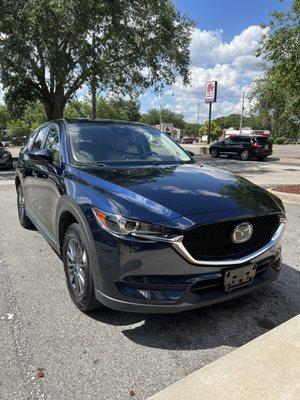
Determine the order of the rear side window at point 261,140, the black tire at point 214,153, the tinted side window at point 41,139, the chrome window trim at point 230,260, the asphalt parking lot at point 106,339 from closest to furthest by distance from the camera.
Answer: the asphalt parking lot at point 106,339 < the chrome window trim at point 230,260 < the tinted side window at point 41,139 < the rear side window at point 261,140 < the black tire at point 214,153

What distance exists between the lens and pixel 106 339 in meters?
3.20

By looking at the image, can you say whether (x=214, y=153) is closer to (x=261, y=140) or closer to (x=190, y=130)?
(x=261, y=140)

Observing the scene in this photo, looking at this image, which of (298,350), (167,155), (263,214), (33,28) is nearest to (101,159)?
(167,155)

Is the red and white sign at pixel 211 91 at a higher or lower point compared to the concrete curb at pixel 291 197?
higher

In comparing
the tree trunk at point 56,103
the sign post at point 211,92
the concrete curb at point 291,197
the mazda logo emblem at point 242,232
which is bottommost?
the concrete curb at point 291,197

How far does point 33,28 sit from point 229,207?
636 inches

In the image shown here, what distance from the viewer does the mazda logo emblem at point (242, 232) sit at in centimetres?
308

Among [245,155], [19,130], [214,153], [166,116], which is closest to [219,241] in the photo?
[245,155]

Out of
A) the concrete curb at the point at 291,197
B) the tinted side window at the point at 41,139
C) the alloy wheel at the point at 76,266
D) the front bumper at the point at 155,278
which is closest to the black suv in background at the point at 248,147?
the concrete curb at the point at 291,197

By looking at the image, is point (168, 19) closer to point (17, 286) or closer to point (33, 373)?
point (17, 286)

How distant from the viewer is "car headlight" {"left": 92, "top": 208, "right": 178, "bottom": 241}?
285 centimetres

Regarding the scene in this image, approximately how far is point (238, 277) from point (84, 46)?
56.3 feet

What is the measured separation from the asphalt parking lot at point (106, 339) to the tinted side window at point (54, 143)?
1.29 m

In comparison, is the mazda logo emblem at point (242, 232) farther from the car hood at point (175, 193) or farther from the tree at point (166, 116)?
the tree at point (166, 116)
